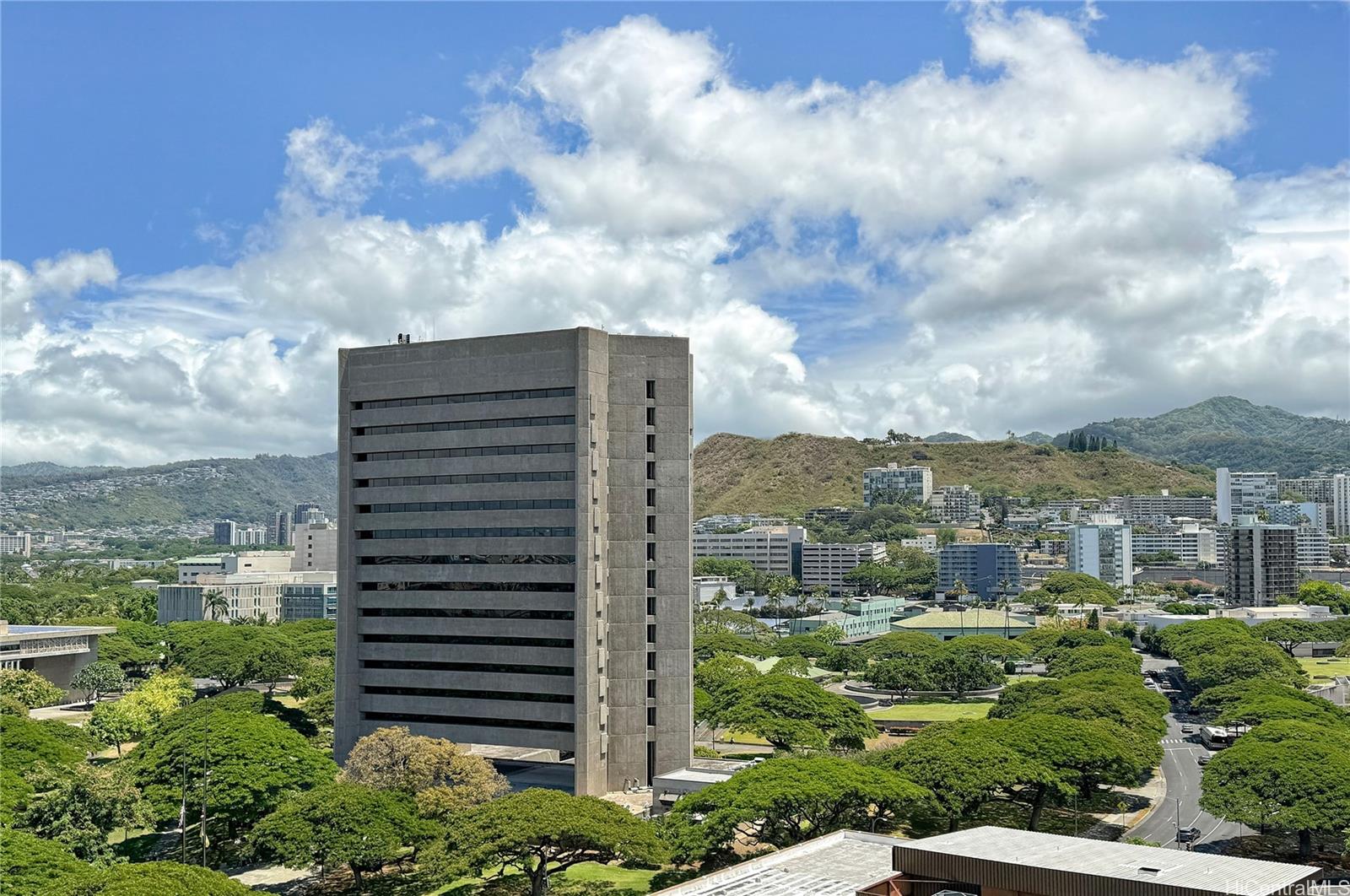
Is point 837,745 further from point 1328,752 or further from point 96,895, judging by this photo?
point 96,895

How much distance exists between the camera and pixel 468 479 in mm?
88125

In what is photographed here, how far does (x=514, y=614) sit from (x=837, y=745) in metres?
27.0

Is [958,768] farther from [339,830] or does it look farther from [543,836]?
[339,830]

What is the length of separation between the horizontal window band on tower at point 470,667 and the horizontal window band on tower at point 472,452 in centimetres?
1464

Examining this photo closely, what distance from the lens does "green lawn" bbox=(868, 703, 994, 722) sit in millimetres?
120312

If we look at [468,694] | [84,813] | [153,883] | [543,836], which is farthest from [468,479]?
[153,883]

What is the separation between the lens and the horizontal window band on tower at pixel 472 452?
8481cm

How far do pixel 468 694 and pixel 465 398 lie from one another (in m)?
21.0

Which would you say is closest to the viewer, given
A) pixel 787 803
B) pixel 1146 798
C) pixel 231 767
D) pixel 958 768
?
pixel 787 803

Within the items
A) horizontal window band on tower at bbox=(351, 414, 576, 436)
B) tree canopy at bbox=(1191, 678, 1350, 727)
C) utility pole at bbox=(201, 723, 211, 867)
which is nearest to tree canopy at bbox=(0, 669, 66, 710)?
horizontal window band on tower at bbox=(351, 414, 576, 436)

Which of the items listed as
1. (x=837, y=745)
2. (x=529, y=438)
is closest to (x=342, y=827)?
(x=529, y=438)

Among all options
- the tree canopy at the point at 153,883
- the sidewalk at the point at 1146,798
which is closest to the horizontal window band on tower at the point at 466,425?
the tree canopy at the point at 153,883

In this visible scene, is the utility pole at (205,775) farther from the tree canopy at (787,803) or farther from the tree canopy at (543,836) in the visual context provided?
the tree canopy at (787,803)

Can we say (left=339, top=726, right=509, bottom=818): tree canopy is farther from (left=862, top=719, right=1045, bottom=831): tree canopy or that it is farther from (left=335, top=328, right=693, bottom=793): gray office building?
(left=862, top=719, right=1045, bottom=831): tree canopy
